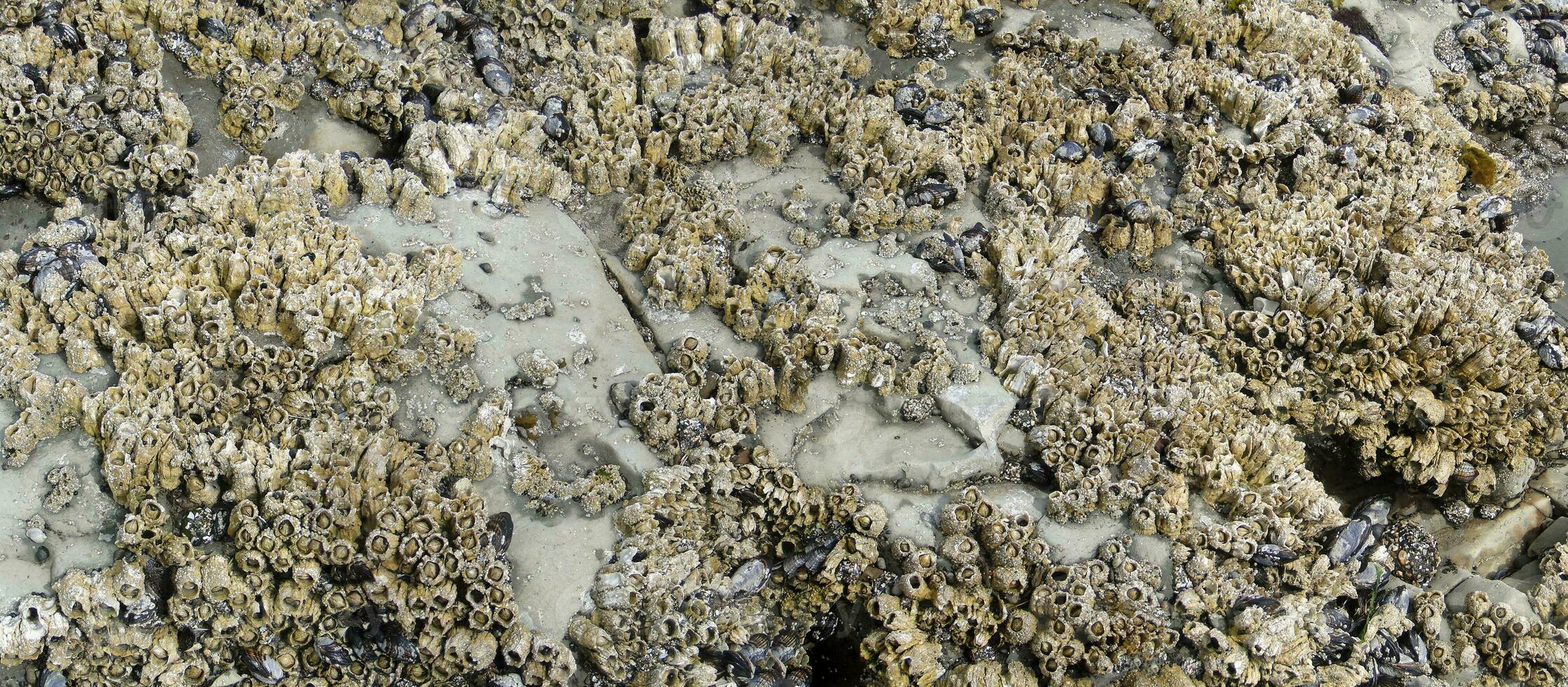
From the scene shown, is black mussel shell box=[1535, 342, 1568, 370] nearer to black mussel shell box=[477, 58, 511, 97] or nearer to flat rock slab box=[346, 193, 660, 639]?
flat rock slab box=[346, 193, 660, 639]

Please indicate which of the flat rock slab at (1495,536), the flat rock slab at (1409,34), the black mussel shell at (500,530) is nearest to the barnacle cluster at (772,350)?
the black mussel shell at (500,530)

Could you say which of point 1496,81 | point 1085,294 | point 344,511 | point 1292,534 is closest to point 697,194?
point 1085,294

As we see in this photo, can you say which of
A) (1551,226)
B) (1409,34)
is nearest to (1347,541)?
(1551,226)

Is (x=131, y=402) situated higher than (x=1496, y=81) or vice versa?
(x=131, y=402)

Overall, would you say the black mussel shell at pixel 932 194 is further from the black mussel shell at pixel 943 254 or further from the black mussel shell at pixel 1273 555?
the black mussel shell at pixel 1273 555

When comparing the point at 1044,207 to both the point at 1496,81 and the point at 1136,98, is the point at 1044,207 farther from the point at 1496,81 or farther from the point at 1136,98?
the point at 1496,81

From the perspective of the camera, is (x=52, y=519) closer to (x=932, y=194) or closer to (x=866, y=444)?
(x=866, y=444)

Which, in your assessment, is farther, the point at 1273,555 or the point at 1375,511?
the point at 1375,511

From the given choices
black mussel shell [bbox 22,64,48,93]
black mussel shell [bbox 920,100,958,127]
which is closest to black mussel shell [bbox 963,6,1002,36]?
black mussel shell [bbox 920,100,958,127]

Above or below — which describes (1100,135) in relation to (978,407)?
above
